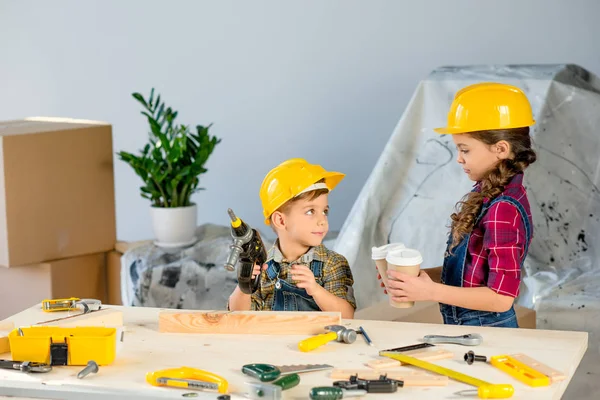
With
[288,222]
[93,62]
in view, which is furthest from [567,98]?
[93,62]

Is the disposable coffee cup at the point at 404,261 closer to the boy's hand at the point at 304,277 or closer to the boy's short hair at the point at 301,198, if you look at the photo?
the boy's hand at the point at 304,277

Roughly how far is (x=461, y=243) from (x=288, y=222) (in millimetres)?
469

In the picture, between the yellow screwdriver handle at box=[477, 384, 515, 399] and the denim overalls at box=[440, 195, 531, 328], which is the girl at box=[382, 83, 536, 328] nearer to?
the denim overalls at box=[440, 195, 531, 328]

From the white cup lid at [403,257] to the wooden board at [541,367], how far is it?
429 millimetres

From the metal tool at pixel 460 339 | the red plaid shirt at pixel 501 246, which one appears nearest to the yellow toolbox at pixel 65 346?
the metal tool at pixel 460 339

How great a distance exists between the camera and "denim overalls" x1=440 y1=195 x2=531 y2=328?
2.31 m

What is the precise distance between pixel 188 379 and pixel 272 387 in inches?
7.3

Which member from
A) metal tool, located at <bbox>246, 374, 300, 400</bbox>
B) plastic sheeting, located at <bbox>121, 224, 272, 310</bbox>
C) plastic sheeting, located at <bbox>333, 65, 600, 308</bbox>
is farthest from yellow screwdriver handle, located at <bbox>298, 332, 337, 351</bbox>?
plastic sheeting, located at <bbox>121, 224, 272, 310</bbox>

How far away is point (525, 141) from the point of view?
2393 millimetres

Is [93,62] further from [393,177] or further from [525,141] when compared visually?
[525,141]

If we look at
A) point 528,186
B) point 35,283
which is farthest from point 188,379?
point 35,283

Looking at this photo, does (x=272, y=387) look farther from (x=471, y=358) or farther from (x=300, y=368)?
(x=471, y=358)

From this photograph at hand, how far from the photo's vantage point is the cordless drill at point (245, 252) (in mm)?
2113

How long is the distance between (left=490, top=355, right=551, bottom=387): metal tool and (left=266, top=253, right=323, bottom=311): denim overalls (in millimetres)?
781
